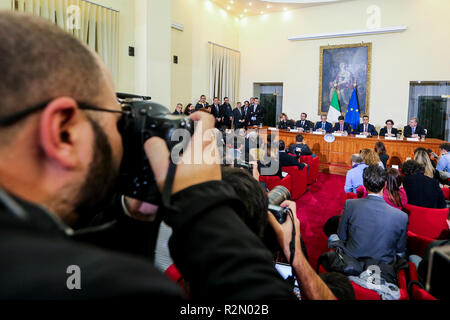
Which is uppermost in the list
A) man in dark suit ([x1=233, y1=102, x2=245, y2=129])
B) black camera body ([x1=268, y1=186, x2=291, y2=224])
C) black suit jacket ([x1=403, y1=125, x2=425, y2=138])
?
man in dark suit ([x1=233, y1=102, x2=245, y2=129])

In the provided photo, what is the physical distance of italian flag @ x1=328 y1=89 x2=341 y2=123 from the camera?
1064cm

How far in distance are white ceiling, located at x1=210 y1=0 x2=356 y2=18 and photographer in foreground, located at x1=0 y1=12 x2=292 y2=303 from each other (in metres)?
11.7

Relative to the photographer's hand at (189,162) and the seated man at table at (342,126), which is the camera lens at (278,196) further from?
the seated man at table at (342,126)

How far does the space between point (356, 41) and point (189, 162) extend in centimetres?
1164

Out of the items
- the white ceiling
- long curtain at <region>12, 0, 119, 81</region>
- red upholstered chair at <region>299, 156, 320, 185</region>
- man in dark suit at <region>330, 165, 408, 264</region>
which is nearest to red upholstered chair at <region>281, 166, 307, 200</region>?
red upholstered chair at <region>299, 156, 320, 185</region>

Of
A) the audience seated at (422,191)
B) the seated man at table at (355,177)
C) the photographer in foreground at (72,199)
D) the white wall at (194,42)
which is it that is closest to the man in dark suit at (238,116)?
the white wall at (194,42)

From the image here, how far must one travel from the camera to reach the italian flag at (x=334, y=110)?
10641 millimetres

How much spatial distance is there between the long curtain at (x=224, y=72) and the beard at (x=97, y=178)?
1095cm

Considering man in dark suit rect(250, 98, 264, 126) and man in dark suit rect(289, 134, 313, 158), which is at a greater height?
man in dark suit rect(250, 98, 264, 126)

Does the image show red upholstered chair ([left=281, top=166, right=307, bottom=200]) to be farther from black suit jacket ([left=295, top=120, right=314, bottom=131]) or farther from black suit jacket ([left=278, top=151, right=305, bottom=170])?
black suit jacket ([left=295, top=120, right=314, bottom=131])

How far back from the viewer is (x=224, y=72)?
38.3 feet

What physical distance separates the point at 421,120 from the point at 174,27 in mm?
8994

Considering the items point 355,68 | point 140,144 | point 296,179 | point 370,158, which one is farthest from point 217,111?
point 140,144

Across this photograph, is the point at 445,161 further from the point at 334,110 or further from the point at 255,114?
the point at 255,114
